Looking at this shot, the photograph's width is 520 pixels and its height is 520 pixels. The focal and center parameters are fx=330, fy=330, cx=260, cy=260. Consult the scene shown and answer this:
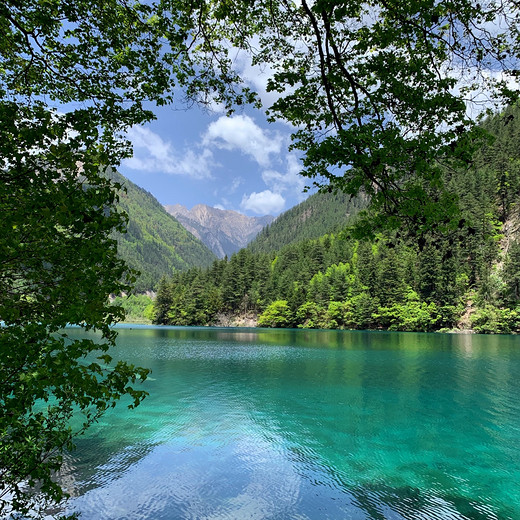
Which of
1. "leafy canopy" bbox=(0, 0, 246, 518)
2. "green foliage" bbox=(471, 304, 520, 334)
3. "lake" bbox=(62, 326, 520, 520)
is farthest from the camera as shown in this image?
"green foliage" bbox=(471, 304, 520, 334)

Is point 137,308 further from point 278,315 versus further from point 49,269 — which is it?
point 49,269

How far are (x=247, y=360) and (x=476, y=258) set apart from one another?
79945mm

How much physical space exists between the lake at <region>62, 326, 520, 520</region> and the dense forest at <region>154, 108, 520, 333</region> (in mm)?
56283

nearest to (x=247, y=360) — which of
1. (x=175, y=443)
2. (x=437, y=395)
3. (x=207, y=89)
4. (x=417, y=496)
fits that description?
(x=437, y=395)

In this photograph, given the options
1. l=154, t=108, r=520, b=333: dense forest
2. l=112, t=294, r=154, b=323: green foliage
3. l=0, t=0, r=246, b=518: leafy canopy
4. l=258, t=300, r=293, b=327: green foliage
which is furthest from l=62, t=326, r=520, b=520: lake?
l=112, t=294, r=154, b=323: green foliage

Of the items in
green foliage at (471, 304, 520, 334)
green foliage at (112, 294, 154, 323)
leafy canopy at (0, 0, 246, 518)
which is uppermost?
leafy canopy at (0, 0, 246, 518)

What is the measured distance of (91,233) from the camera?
362 cm

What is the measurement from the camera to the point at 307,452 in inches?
454

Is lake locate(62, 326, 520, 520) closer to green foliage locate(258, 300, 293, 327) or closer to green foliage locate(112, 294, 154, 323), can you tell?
green foliage locate(258, 300, 293, 327)

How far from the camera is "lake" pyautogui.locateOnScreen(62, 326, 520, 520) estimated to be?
827cm

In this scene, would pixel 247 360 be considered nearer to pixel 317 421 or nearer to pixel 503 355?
pixel 317 421

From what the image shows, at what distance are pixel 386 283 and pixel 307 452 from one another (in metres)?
80.9

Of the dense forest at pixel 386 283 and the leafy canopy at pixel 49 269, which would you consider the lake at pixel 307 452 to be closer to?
the leafy canopy at pixel 49 269

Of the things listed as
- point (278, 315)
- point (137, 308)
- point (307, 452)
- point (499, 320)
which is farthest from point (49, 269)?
point (137, 308)
